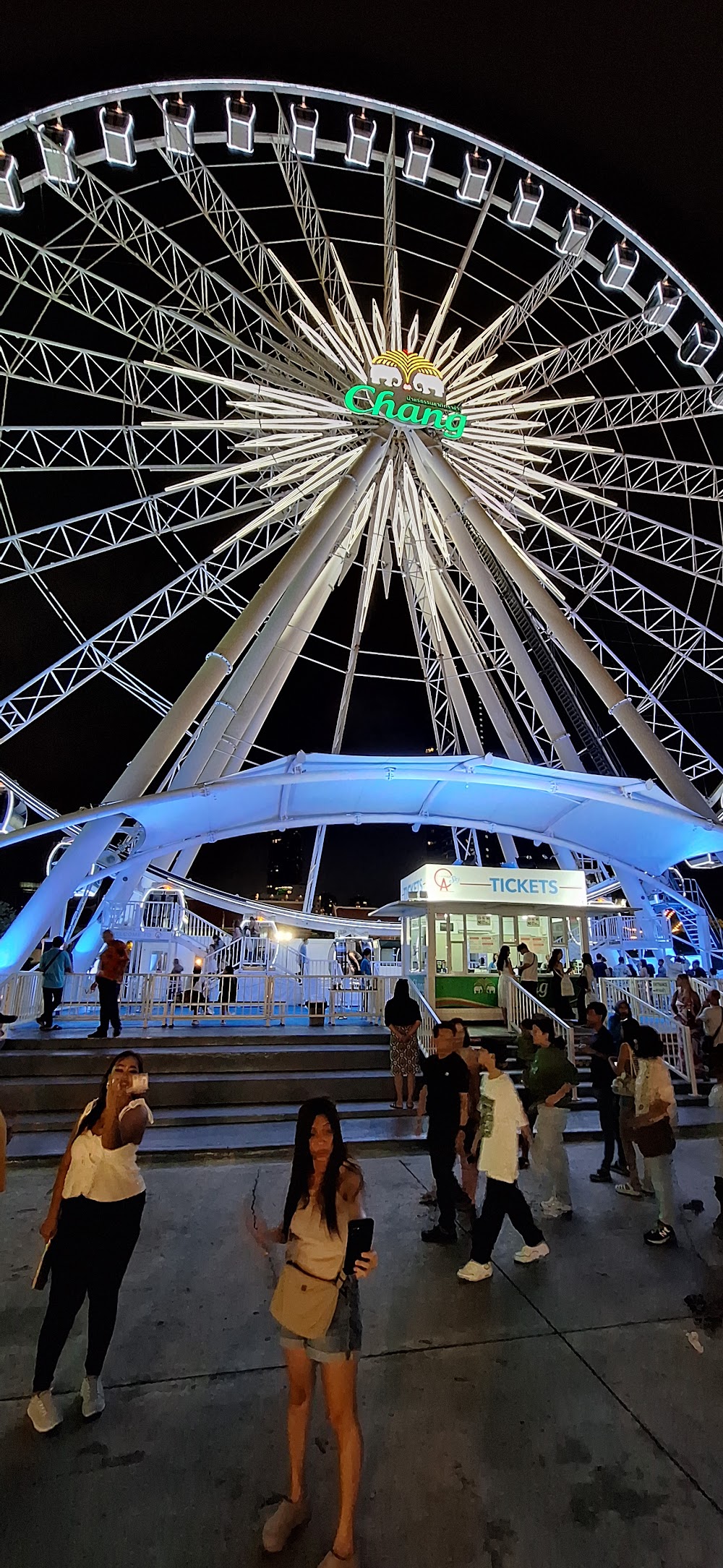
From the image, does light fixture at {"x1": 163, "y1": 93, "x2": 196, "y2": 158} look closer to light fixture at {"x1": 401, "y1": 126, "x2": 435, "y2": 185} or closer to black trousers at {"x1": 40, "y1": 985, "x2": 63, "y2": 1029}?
light fixture at {"x1": 401, "y1": 126, "x2": 435, "y2": 185}

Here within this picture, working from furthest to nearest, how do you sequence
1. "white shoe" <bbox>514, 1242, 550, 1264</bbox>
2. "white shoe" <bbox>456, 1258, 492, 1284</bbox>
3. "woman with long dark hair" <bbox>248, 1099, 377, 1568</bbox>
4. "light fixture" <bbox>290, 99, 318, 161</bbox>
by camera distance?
"light fixture" <bbox>290, 99, 318, 161</bbox> < "white shoe" <bbox>514, 1242, 550, 1264</bbox> < "white shoe" <bbox>456, 1258, 492, 1284</bbox> < "woman with long dark hair" <bbox>248, 1099, 377, 1568</bbox>

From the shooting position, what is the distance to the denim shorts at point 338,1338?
313cm

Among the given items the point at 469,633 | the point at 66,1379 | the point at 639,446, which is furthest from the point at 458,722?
the point at 66,1379

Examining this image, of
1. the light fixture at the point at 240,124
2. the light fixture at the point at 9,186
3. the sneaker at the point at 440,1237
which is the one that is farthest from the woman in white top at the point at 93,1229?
the light fixture at the point at 240,124

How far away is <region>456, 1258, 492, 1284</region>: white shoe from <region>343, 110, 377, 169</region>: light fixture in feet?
72.7

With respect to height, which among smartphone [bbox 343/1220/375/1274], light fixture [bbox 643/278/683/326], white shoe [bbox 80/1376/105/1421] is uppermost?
light fixture [bbox 643/278/683/326]

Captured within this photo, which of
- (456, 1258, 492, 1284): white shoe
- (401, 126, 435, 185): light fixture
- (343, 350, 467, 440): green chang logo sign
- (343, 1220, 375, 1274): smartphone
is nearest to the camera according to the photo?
(343, 1220, 375, 1274): smartphone

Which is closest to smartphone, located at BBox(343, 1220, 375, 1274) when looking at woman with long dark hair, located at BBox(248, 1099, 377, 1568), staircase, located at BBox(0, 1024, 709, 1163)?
woman with long dark hair, located at BBox(248, 1099, 377, 1568)

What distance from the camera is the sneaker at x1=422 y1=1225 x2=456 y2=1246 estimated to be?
20.6ft

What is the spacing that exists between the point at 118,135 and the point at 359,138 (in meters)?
5.64

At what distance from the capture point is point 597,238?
2012 centimetres

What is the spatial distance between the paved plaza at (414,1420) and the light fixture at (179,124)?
21449mm

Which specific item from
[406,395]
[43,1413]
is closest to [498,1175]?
[43,1413]

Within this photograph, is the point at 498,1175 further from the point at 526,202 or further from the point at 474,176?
the point at 474,176
